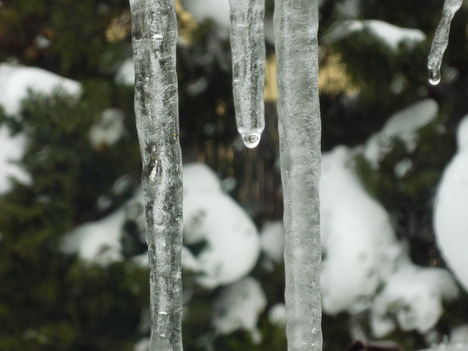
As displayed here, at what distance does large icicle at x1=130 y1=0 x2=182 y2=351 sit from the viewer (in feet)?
5.03

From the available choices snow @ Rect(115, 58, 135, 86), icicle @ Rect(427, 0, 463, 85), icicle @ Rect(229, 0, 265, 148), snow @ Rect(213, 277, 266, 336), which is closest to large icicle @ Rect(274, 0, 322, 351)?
icicle @ Rect(229, 0, 265, 148)

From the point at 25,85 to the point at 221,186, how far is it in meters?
1.62

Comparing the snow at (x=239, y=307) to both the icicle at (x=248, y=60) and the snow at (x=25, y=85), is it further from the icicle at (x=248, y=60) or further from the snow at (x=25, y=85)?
the icicle at (x=248, y=60)

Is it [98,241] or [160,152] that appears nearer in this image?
[160,152]

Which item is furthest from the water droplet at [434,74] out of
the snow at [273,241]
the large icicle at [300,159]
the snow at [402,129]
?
the snow at [273,241]

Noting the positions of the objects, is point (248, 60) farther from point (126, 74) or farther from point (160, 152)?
point (126, 74)

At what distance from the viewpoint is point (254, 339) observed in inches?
201

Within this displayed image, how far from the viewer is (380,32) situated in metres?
4.92

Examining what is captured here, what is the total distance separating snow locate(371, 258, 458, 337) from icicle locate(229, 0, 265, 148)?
11.4ft

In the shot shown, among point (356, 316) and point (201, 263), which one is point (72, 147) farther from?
point (356, 316)

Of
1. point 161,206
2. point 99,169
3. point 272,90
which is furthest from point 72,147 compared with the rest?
point 161,206

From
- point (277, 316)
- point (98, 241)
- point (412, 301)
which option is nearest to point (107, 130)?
point (98, 241)

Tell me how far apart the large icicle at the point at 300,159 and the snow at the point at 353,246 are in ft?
10.6

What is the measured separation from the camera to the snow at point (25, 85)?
14.2 feet
